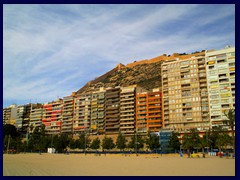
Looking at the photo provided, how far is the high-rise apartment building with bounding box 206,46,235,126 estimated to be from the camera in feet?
244

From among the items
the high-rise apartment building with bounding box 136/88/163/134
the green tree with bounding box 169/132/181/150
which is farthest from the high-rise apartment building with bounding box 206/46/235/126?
the high-rise apartment building with bounding box 136/88/163/134

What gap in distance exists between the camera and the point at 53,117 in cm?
11825

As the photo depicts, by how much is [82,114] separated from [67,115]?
809 centimetres

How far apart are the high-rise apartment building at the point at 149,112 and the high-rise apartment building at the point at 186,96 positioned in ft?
9.49

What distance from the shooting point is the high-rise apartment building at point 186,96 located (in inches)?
3127

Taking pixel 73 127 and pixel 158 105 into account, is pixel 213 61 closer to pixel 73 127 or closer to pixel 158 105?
pixel 158 105

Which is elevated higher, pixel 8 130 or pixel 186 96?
pixel 186 96

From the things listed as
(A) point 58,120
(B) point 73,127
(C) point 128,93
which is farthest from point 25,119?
(C) point 128,93

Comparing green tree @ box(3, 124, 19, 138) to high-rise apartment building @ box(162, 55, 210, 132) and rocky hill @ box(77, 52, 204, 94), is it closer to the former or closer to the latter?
rocky hill @ box(77, 52, 204, 94)

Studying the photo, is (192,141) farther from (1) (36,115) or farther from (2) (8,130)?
(1) (36,115)

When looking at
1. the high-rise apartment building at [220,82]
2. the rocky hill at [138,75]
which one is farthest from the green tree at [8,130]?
the high-rise apartment building at [220,82]

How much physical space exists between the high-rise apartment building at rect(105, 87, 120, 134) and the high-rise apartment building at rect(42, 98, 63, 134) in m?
27.2

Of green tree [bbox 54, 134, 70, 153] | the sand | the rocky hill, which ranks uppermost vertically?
the rocky hill

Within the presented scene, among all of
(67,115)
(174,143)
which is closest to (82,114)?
(67,115)
